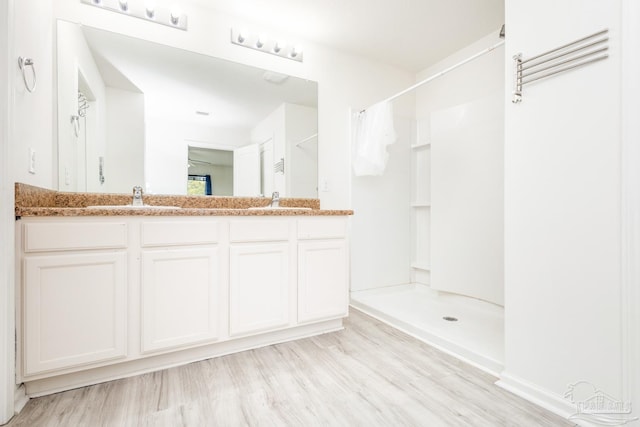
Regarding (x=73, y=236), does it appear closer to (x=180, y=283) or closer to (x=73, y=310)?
(x=73, y=310)

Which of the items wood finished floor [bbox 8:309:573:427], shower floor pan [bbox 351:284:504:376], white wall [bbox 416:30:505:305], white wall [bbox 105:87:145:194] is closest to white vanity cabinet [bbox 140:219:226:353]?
wood finished floor [bbox 8:309:573:427]

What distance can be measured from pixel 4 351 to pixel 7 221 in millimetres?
498

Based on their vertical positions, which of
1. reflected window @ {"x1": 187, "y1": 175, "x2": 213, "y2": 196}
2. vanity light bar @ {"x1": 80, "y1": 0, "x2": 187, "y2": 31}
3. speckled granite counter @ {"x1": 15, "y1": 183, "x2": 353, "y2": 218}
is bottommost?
speckled granite counter @ {"x1": 15, "y1": 183, "x2": 353, "y2": 218}

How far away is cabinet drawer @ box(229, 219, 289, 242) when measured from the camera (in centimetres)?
171

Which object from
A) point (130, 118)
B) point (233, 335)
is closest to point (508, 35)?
point (233, 335)

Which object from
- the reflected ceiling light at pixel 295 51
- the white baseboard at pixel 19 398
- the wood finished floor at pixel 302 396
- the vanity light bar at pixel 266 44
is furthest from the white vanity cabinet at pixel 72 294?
the reflected ceiling light at pixel 295 51

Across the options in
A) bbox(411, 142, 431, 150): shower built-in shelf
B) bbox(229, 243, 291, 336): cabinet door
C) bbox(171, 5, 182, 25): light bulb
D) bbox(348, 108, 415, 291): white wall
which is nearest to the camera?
bbox(229, 243, 291, 336): cabinet door

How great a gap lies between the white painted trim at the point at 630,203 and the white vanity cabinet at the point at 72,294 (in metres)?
2.06

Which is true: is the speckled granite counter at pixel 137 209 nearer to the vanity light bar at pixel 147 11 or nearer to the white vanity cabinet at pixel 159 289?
the white vanity cabinet at pixel 159 289

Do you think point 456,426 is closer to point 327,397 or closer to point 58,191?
point 327,397

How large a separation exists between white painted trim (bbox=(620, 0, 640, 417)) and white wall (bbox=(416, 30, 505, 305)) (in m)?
1.29

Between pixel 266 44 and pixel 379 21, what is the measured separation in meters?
0.91

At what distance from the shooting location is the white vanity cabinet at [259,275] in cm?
170

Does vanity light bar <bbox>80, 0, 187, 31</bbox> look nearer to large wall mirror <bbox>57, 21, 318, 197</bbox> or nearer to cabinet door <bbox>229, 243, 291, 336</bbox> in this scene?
large wall mirror <bbox>57, 21, 318, 197</bbox>
